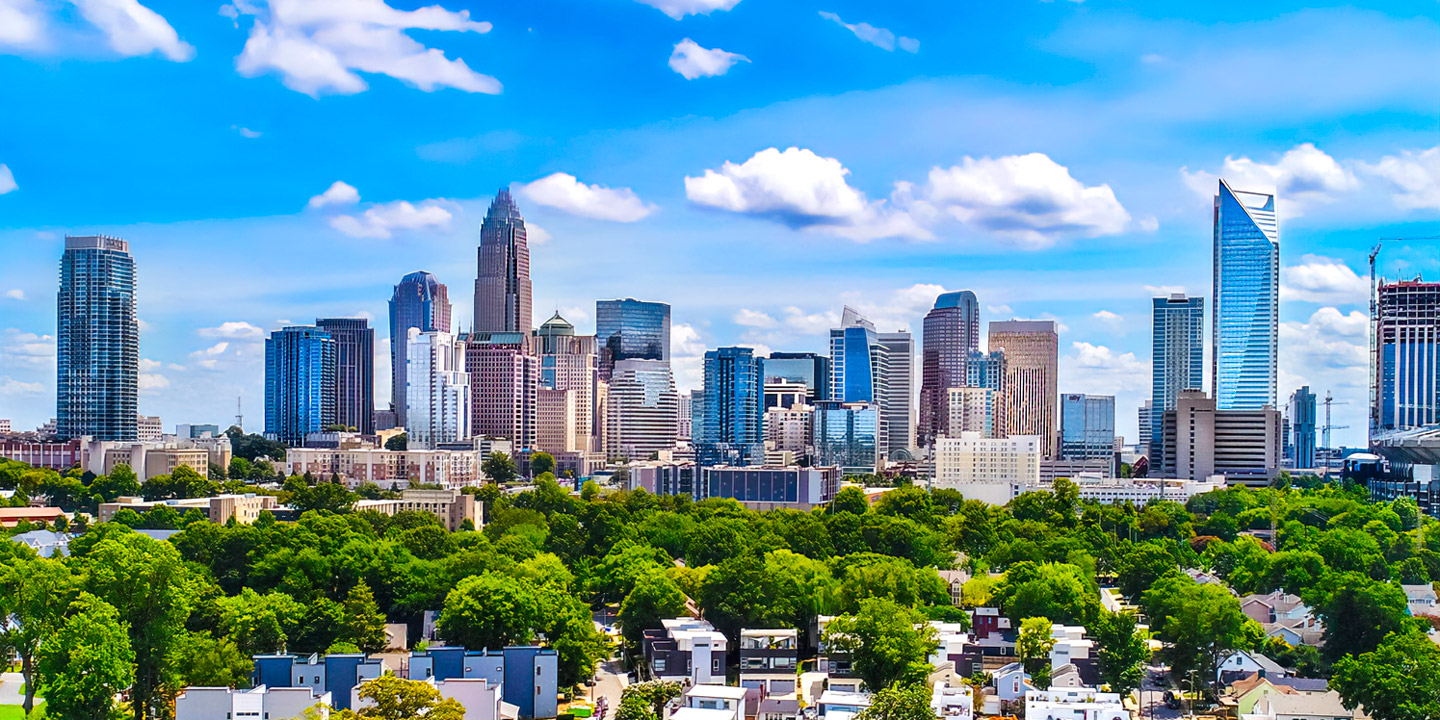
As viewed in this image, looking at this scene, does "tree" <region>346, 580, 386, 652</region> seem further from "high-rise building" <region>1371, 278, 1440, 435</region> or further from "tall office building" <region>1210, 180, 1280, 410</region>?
"tall office building" <region>1210, 180, 1280, 410</region>

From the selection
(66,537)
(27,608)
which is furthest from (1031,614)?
(66,537)

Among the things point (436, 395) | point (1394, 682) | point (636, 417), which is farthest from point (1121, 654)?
point (636, 417)

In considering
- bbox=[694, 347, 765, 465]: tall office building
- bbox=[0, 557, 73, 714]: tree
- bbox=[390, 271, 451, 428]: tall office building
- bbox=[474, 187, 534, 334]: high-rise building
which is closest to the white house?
bbox=[0, 557, 73, 714]: tree

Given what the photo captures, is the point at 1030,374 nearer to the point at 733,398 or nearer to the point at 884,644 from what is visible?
the point at 733,398

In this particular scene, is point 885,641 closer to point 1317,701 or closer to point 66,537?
point 1317,701

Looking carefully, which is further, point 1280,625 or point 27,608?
point 1280,625

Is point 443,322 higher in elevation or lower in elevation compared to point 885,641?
higher
